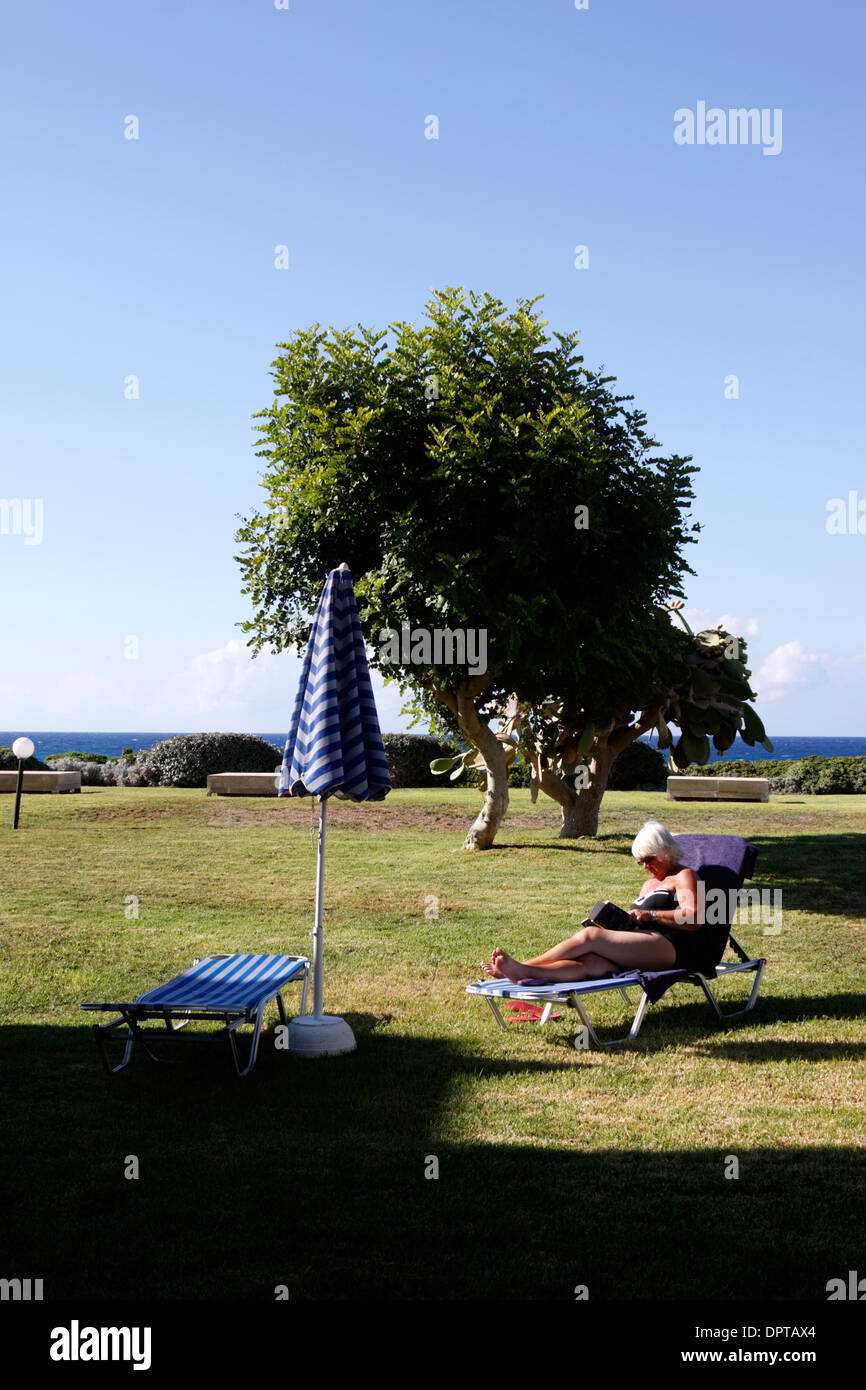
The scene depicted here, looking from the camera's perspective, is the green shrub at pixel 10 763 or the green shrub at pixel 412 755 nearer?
the green shrub at pixel 10 763

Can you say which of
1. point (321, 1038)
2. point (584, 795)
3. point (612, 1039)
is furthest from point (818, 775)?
point (321, 1038)

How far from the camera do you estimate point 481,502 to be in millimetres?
14945

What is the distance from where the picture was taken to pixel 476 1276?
4.11 m

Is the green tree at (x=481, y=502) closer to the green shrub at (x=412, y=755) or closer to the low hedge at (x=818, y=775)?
the green shrub at (x=412, y=755)

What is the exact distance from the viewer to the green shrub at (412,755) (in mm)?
31781

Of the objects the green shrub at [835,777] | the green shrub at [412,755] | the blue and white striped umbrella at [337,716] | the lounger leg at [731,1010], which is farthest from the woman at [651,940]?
the green shrub at [835,777]

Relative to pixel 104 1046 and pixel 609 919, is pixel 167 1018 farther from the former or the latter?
pixel 609 919

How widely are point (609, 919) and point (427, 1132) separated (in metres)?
2.69

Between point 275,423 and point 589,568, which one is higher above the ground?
point 275,423

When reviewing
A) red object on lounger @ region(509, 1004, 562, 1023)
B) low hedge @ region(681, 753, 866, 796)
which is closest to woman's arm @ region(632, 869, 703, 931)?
red object on lounger @ region(509, 1004, 562, 1023)

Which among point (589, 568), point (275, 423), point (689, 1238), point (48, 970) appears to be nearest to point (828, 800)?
point (589, 568)

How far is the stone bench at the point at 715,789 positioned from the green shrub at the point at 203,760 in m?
11.5
